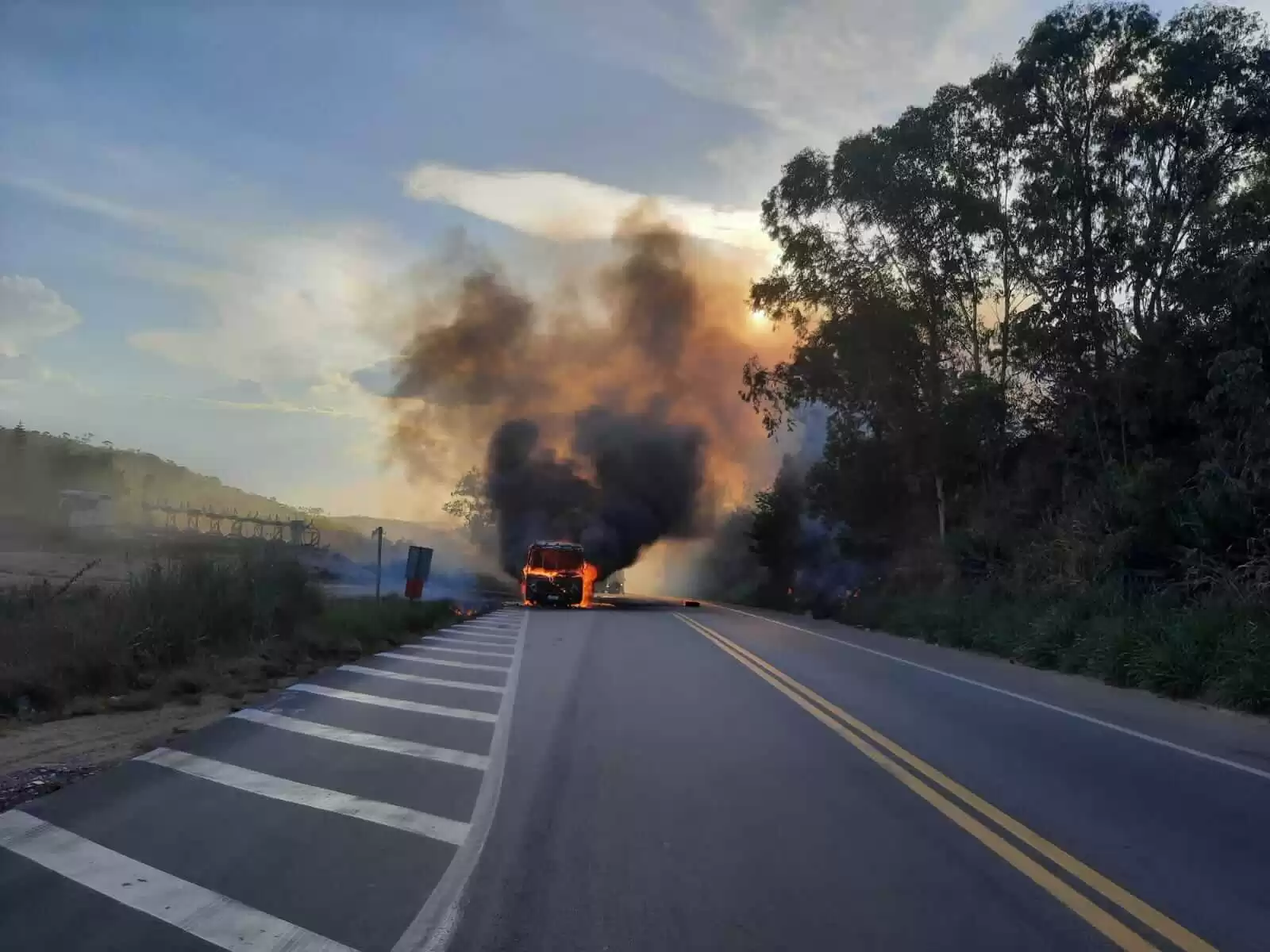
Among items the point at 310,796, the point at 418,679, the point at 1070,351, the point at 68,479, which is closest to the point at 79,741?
the point at 310,796

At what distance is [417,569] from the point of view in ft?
94.4

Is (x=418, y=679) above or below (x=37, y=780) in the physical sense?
above

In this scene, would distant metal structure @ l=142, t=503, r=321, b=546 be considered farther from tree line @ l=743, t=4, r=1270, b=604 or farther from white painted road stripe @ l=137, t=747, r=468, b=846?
white painted road stripe @ l=137, t=747, r=468, b=846

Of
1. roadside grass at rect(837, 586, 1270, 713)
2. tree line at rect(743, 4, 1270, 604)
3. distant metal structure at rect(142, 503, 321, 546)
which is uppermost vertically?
tree line at rect(743, 4, 1270, 604)

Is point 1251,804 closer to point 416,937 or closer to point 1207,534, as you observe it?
point 416,937

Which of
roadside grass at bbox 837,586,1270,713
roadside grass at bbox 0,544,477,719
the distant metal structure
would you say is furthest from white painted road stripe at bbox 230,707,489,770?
the distant metal structure

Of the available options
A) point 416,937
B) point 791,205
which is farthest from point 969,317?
point 416,937

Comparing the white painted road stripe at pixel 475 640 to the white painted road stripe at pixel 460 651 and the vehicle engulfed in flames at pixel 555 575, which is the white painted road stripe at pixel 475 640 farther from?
the vehicle engulfed in flames at pixel 555 575

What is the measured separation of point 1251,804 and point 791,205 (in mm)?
26857

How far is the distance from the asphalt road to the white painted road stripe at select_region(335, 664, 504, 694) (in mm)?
1223

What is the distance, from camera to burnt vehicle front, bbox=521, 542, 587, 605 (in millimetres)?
39312

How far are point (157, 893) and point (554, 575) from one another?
33.7 metres

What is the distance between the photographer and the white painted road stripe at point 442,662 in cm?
1666

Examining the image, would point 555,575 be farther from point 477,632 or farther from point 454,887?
point 454,887
